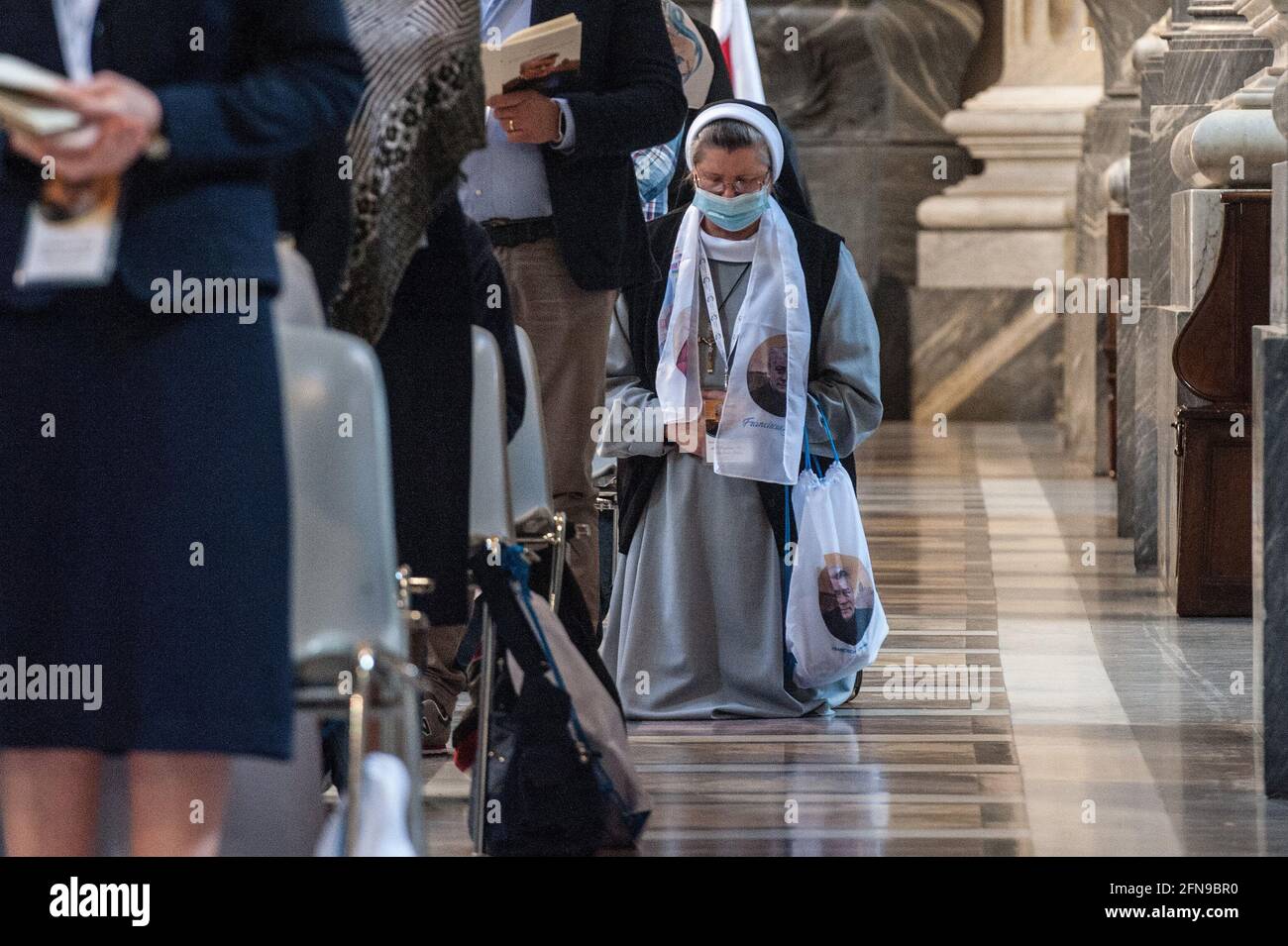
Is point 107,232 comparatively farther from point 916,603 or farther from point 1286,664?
point 916,603

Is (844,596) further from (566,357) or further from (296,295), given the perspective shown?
(296,295)

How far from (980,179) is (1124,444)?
7.49 metres

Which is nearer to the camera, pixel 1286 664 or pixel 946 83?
pixel 1286 664

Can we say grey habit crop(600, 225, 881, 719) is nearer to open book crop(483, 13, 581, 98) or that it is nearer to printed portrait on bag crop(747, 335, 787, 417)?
printed portrait on bag crop(747, 335, 787, 417)

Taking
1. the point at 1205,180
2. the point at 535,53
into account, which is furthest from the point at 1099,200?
the point at 535,53

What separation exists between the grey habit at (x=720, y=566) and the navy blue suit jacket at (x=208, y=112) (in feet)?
11.9

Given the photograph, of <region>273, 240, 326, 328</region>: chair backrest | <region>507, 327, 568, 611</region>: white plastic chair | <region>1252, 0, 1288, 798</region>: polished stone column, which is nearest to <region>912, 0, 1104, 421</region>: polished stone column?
<region>1252, 0, 1288, 798</region>: polished stone column

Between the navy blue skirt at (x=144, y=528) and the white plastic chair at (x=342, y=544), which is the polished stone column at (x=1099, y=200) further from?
the navy blue skirt at (x=144, y=528)

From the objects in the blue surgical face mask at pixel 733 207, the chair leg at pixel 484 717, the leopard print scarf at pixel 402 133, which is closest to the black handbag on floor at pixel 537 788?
the chair leg at pixel 484 717

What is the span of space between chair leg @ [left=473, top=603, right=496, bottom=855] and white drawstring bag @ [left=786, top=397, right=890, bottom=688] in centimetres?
209

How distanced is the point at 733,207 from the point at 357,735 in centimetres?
386
